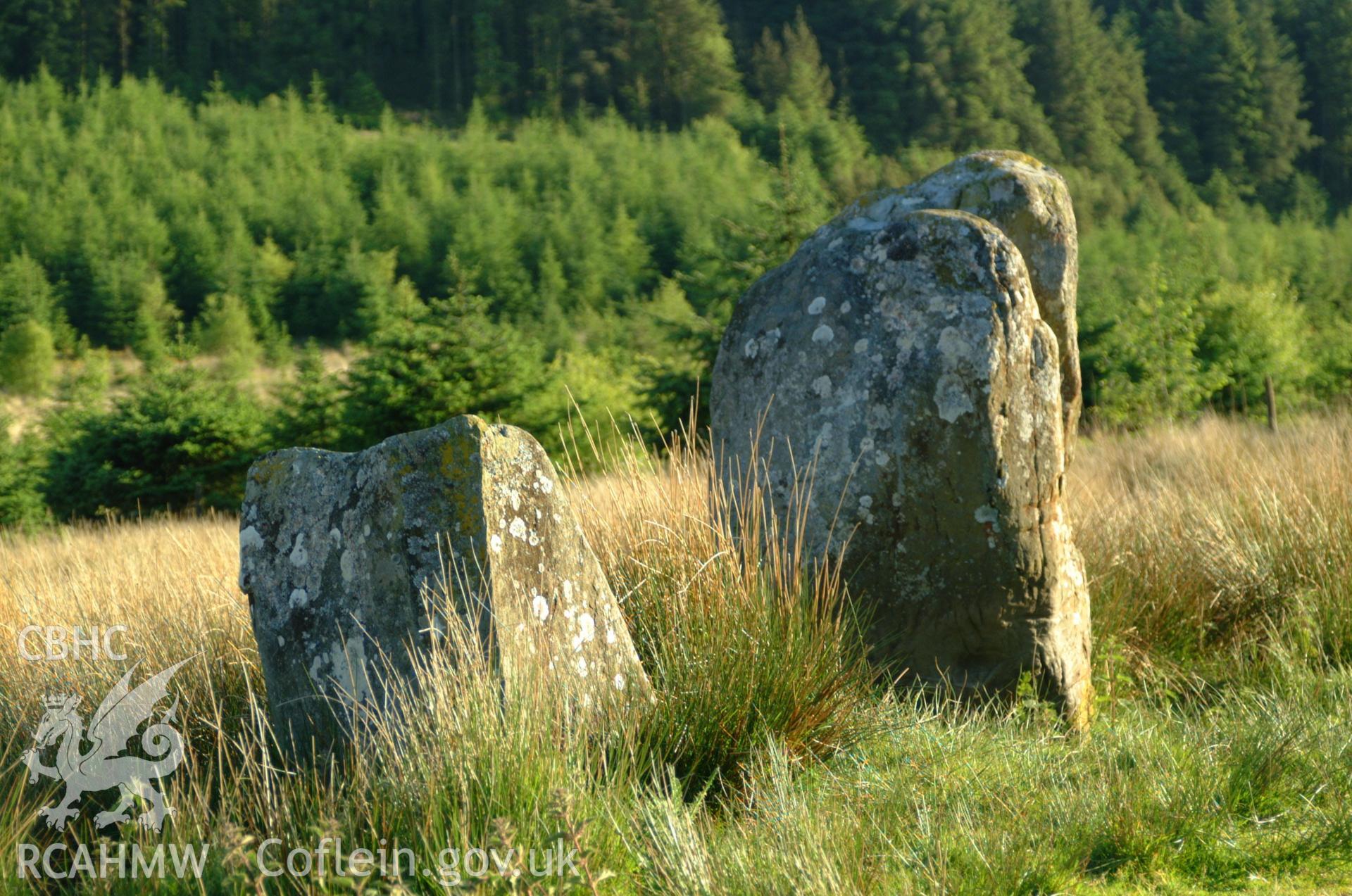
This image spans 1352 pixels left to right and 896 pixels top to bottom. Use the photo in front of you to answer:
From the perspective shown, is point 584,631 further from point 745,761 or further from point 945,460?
point 945,460

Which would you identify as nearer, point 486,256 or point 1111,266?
point 1111,266

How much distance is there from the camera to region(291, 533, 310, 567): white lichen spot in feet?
9.62

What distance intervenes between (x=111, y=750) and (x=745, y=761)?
1.79 m

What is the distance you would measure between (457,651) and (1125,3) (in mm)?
93912

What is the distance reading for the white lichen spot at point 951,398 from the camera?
3.99m

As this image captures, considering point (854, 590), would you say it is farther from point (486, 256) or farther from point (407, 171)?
point (407, 171)

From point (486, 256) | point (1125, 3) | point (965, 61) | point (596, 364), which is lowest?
point (596, 364)

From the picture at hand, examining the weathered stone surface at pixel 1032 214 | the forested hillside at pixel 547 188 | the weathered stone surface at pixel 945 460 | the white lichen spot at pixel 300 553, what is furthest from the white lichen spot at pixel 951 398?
the forested hillside at pixel 547 188

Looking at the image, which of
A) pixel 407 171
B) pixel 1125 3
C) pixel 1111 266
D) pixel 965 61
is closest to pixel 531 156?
pixel 407 171

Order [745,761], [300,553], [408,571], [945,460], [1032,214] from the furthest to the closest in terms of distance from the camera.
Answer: [1032,214], [945,460], [745,761], [300,553], [408,571]

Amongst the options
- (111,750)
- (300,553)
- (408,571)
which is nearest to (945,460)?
(408,571)

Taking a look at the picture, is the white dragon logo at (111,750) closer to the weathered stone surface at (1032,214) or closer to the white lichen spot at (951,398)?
the white lichen spot at (951,398)

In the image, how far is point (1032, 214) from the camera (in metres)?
4.82

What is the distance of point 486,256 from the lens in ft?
180
